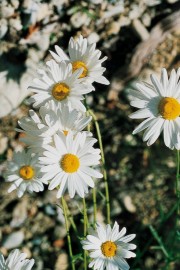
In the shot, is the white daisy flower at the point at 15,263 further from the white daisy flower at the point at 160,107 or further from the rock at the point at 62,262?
the rock at the point at 62,262

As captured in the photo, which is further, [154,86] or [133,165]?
[133,165]

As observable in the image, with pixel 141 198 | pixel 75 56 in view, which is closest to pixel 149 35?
pixel 141 198

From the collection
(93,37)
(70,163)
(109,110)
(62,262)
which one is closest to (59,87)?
(70,163)

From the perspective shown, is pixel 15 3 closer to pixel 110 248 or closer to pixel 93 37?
pixel 93 37

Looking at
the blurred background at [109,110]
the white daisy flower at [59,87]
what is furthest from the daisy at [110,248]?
the blurred background at [109,110]

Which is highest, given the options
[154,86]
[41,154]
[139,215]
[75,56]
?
[75,56]

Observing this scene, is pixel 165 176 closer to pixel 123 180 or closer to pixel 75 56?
pixel 123 180
